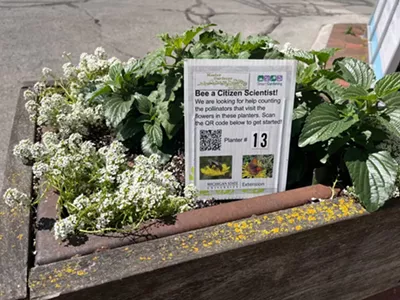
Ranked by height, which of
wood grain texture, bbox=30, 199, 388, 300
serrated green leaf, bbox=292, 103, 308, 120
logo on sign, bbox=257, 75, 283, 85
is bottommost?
wood grain texture, bbox=30, 199, 388, 300

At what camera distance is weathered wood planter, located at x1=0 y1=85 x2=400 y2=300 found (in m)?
1.18

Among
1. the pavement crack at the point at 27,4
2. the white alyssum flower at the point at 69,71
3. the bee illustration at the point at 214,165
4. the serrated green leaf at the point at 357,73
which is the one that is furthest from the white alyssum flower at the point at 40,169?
the pavement crack at the point at 27,4

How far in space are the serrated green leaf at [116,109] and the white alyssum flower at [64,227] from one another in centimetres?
50

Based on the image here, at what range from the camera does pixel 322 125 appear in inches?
57.9

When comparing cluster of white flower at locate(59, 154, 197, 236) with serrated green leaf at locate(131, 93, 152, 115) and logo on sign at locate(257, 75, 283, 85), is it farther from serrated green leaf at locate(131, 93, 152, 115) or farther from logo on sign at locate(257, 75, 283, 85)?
logo on sign at locate(257, 75, 283, 85)

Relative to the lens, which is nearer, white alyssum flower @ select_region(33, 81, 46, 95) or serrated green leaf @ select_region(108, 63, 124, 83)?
serrated green leaf @ select_region(108, 63, 124, 83)

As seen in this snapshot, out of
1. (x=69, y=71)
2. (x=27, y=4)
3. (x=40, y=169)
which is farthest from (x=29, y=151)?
(x=27, y=4)

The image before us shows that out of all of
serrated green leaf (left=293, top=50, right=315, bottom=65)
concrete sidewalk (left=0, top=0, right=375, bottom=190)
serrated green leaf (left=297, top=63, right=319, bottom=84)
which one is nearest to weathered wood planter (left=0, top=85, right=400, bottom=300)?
serrated green leaf (left=297, top=63, right=319, bottom=84)

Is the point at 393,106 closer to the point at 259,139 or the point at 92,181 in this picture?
the point at 259,139

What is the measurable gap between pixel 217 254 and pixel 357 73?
896 mm

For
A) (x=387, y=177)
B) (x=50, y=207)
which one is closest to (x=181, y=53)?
(x=50, y=207)

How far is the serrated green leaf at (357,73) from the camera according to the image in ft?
5.40

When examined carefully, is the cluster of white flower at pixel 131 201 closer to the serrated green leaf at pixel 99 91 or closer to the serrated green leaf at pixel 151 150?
the serrated green leaf at pixel 151 150

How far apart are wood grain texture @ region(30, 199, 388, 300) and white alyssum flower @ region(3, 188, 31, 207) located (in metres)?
0.26
